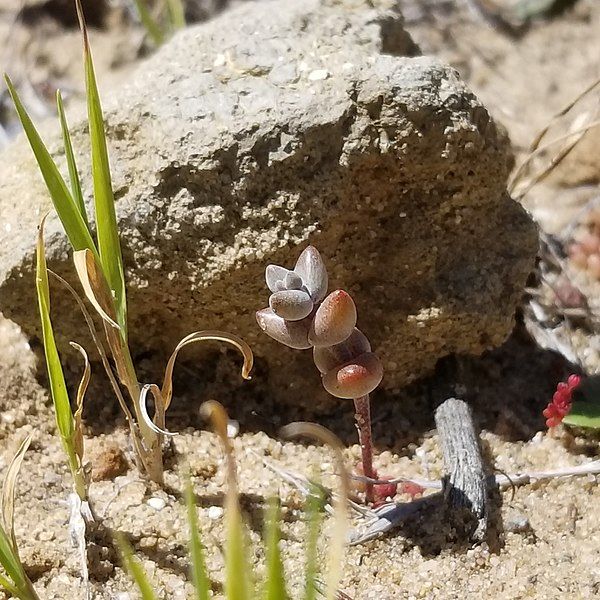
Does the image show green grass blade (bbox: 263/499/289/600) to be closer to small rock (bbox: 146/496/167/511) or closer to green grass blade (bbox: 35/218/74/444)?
green grass blade (bbox: 35/218/74/444)

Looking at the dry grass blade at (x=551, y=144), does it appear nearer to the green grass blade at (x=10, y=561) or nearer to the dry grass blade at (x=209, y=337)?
the dry grass blade at (x=209, y=337)

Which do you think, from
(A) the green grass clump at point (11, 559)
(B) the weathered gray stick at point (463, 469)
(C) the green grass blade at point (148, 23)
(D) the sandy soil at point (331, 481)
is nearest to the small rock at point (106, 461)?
(D) the sandy soil at point (331, 481)

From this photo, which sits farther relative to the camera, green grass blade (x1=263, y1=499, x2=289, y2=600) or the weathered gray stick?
the weathered gray stick

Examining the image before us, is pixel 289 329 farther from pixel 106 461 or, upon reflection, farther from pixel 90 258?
pixel 106 461

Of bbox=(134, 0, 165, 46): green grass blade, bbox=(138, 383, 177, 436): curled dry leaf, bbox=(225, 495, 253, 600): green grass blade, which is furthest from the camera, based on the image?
bbox=(134, 0, 165, 46): green grass blade

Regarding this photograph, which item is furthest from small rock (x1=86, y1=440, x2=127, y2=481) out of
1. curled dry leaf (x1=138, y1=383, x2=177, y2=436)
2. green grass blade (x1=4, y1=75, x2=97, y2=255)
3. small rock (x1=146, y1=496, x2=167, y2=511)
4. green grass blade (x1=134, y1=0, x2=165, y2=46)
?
green grass blade (x1=134, y1=0, x2=165, y2=46)

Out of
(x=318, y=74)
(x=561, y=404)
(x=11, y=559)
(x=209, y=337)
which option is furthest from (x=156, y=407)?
(x=561, y=404)

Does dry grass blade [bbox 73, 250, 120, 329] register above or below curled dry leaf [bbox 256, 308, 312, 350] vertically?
above

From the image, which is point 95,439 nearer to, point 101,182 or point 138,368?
point 138,368
